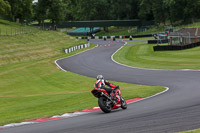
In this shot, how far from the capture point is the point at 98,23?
4830 inches

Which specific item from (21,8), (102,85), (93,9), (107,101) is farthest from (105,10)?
(107,101)

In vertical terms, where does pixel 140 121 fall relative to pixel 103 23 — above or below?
below

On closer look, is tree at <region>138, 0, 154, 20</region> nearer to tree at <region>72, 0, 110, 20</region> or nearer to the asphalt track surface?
tree at <region>72, 0, 110, 20</region>

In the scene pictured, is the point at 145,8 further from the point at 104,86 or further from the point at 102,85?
the point at 102,85

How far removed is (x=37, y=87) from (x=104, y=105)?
15756 millimetres

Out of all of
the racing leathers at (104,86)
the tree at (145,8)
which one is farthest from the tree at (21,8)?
the racing leathers at (104,86)

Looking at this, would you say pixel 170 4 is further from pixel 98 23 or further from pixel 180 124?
pixel 180 124

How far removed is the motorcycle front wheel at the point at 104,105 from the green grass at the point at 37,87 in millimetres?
2197

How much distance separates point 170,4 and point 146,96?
93876 millimetres

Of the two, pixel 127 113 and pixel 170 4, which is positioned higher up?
pixel 170 4

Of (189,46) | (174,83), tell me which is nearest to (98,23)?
(189,46)

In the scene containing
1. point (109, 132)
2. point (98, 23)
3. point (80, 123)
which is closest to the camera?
point (109, 132)

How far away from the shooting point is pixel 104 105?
50.0 feet

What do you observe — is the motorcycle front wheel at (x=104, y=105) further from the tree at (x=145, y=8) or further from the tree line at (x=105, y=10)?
the tree at (x=145, y=8)
